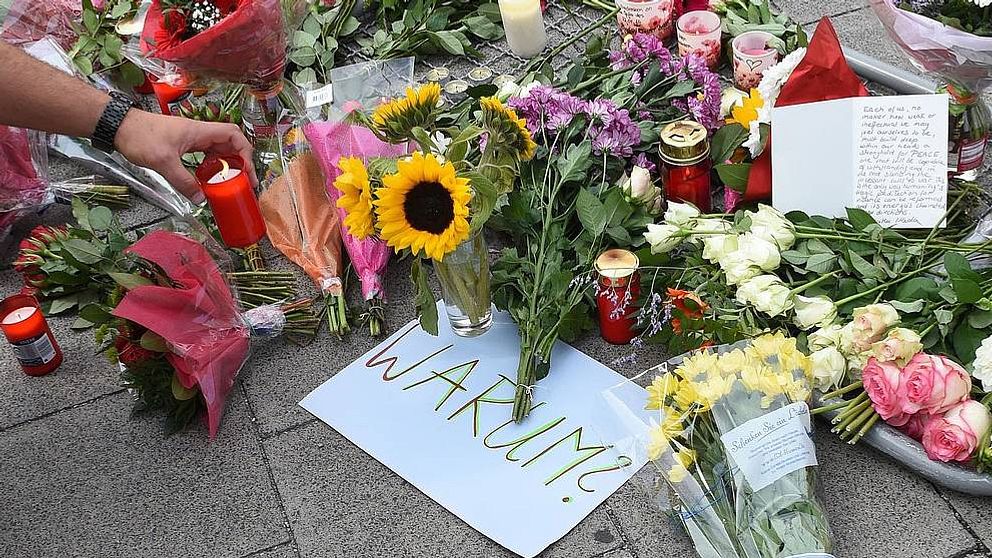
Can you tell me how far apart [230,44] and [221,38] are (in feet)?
0.12

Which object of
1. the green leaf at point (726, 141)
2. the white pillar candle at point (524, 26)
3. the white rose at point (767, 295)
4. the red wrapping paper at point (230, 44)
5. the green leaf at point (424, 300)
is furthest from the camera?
the white pillar candle at point (524, 26)

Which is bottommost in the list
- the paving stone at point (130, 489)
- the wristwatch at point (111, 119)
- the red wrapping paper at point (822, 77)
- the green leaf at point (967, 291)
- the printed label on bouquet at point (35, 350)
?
the paving stone at point (130, 489)

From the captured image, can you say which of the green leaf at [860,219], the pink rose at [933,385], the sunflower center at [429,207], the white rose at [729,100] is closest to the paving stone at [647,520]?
the pink rose at [933,385]

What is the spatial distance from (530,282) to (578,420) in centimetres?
27

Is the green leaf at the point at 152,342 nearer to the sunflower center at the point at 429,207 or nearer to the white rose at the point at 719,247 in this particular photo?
the sunflower center at the point at 429,207

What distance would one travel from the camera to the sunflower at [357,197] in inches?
59.2

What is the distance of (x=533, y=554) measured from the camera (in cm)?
145

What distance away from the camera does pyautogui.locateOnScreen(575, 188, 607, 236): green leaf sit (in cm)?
175

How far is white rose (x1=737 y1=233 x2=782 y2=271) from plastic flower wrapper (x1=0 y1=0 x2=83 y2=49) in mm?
1825

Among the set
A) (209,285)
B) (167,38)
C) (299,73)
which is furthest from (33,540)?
(299,73)

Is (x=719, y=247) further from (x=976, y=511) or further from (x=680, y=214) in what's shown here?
(x=976, y=511)

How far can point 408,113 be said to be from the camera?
1567 mm

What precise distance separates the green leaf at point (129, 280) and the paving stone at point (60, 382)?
0.90 feet

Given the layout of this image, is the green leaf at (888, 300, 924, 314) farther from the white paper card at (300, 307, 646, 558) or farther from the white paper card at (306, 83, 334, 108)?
the white paper card at (306, 83, 334, 108)
